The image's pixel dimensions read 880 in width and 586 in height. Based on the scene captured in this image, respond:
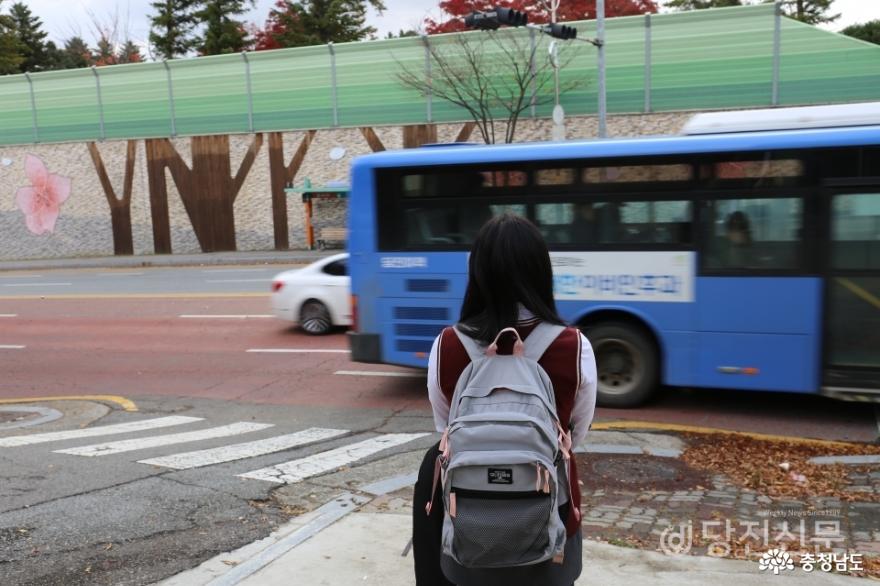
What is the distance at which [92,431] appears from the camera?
8.59 m

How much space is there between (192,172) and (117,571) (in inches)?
1282

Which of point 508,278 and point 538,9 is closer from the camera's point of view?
point 508,278

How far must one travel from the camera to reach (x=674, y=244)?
8344 mm

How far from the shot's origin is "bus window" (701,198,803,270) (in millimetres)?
7945

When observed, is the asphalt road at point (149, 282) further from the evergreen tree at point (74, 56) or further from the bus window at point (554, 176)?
the evergreen tree at point (74, 56)

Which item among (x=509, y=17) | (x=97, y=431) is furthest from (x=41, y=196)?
(x=97, y=431)

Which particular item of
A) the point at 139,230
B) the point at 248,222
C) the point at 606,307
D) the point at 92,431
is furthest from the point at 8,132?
the point at 606,307

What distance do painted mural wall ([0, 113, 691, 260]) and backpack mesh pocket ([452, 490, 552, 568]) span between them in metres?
29.3

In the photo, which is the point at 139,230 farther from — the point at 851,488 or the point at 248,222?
the point at 851,488

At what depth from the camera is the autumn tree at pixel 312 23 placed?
49.3 m

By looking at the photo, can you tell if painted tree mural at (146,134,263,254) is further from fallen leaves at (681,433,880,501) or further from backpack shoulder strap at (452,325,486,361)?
backpack shoulder strap at (452,325,486,361)

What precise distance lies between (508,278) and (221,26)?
52378 millimetres

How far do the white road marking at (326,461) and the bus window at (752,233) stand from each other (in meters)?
3.64

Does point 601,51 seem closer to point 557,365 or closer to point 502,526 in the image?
point 557,365
